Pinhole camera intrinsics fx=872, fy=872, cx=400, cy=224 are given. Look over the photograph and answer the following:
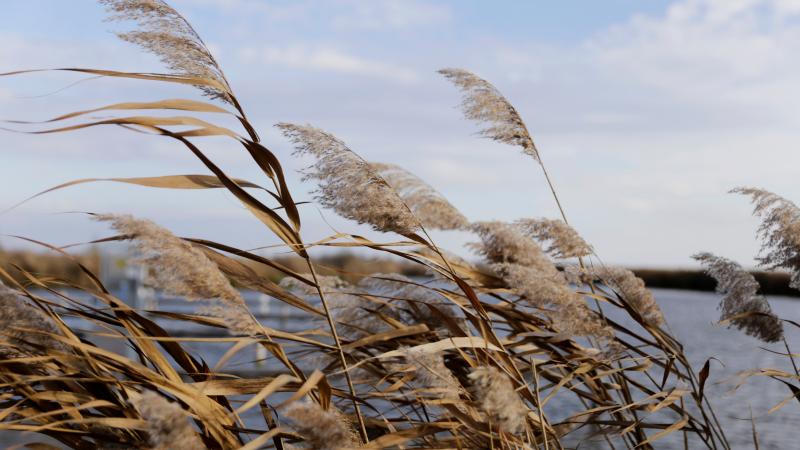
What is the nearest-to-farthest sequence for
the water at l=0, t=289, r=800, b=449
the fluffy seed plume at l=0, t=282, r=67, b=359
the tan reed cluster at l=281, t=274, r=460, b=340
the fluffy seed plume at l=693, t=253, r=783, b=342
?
the fluffy seed plume at l=0, t=282, r=67, b=359
the tan reed cluster at l=281, t=274, r=460, b=340
the fluffy seed plume at l=693, t=253, r=783, b=342
the water at l=0, t=289, r=800, b=449

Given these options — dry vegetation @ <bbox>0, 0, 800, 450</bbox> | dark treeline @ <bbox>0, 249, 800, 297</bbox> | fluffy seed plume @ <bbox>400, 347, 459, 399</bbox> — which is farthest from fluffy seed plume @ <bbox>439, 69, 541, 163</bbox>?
dark treeline @ <bbox>0, 249, 800, 297</bbox>

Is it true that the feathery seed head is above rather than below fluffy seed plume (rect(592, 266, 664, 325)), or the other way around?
above

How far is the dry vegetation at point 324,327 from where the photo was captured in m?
1.50

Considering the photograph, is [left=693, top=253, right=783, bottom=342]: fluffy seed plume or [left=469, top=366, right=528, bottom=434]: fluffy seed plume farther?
[left=693, top=253, right=783, bottom=342]: fluffy seed plume

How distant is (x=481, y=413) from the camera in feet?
6.29

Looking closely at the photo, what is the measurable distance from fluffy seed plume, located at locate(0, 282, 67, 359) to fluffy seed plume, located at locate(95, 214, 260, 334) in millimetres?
280

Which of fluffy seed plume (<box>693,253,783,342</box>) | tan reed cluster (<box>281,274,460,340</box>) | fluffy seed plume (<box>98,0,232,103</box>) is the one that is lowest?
tan reed cluster (<box>281,274,460,340</box>)

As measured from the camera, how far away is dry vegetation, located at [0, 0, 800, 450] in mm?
1504

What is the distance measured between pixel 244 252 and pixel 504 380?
0.74 metres

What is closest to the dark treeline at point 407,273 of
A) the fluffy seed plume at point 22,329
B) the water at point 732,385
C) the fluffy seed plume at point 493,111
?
the water at point 732,385

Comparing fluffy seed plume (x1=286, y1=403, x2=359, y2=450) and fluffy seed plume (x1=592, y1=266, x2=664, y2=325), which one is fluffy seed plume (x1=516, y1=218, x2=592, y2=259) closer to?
fluffy seed plume (x1=592, y1=266, x2=664, y2=325)

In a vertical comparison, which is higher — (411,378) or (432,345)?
(432,345)

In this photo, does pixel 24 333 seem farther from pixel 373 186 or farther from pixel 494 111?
pixel 494 111

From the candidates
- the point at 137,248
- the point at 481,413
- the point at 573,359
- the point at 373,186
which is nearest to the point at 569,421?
the point at 573,359
